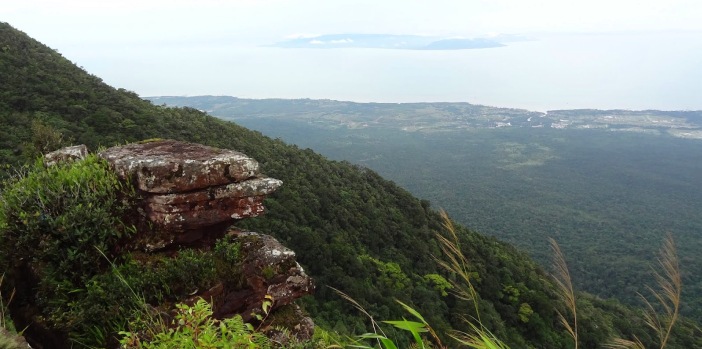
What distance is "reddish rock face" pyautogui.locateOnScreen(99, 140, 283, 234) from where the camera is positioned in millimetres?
5176

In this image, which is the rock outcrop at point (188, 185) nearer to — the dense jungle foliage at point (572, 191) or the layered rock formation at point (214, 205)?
the layered rock formation at point (214, 205)

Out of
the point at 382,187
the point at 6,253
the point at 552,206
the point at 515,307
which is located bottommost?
the point at 552,206

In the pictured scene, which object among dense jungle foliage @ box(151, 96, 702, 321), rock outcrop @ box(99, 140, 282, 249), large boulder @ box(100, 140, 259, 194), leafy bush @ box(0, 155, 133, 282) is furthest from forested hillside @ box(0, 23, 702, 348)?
leafy bush @ box(0, 155, 133, 282)

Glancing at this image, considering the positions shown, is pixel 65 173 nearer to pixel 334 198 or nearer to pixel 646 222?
pixel 334 198

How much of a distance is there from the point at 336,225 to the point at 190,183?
76.7ft

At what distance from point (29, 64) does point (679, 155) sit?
706 feet

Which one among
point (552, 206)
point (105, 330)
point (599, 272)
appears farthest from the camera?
point (552, 206)

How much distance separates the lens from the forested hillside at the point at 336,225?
2166cm

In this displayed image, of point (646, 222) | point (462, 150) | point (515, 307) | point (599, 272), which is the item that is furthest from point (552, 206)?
point (515, 307)

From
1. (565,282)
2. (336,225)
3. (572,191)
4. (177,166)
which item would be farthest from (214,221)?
(572,191)

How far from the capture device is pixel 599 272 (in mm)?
56656

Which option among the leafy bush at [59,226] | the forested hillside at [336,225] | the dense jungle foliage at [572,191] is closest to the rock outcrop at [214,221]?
the leafy bush at [59,226]

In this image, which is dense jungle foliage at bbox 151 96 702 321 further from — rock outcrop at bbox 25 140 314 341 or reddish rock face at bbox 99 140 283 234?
reddish rock face at bbox 99 140 283 234

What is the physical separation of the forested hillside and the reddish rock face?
544 inches
